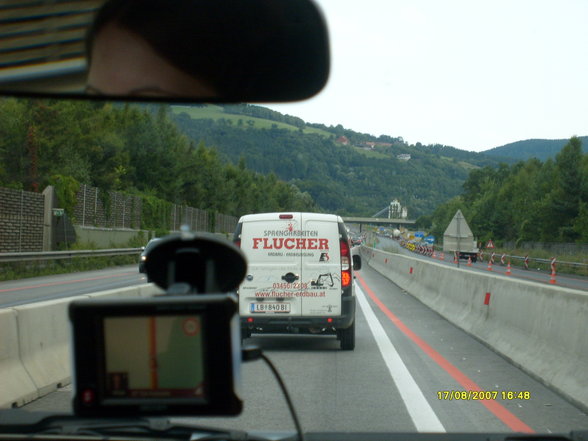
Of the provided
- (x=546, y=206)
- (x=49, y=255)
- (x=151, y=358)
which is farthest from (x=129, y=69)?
(x=546, y=206)

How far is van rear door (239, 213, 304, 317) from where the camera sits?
13008 millimetres

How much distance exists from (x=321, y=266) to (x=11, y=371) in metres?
6.19

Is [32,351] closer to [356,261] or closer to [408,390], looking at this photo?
[408,390]

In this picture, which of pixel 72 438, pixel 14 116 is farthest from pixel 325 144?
pixel 72 438

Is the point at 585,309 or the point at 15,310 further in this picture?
the point at 585,309

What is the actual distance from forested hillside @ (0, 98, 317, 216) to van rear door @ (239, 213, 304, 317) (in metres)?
6.18

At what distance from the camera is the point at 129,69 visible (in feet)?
6.17

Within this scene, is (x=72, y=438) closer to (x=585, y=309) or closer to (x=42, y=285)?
(x=585, y=309)

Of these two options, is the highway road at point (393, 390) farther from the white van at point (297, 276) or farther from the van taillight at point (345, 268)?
the van taillight at point (345, 268)

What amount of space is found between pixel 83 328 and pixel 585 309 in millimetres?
7552

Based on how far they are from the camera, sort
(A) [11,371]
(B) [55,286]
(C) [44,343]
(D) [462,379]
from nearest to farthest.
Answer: (A) [11,371] < (C) [44,343] < (D) [462,379] < (B) [55,286]

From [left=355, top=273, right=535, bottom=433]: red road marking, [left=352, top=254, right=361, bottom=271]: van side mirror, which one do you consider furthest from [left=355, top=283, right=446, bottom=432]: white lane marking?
[left=352, top=254, right=361, bottom=271]: van side mirror

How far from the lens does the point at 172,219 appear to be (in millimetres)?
5465
